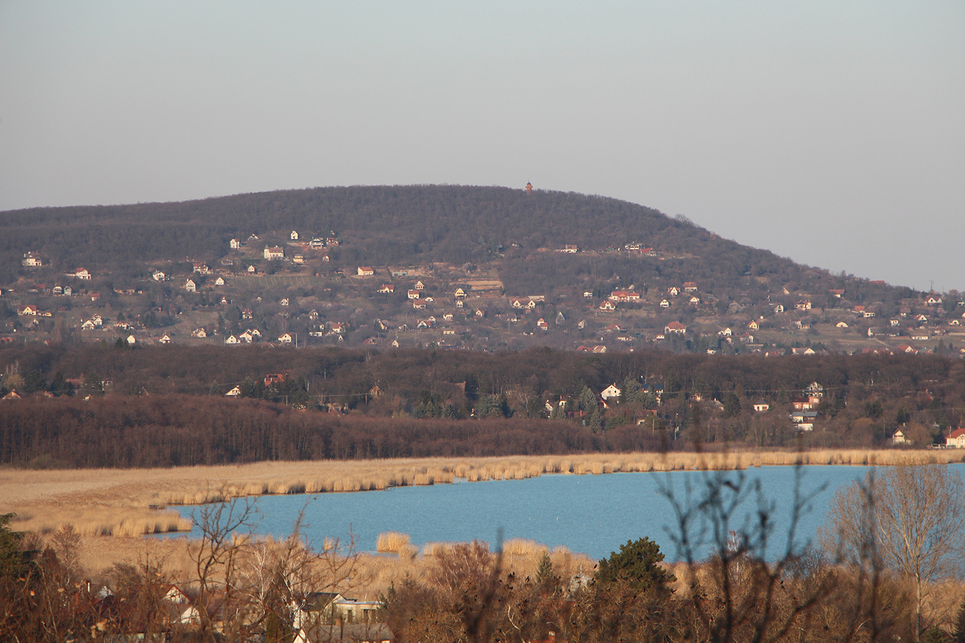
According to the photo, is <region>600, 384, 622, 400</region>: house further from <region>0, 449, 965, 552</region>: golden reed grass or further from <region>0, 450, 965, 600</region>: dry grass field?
<region>0, 449, 965, 552</region>: golden reed grass

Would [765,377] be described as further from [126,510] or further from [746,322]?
[746,322]

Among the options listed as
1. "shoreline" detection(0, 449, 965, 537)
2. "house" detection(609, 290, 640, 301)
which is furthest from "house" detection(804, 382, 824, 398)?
"house" detection(609, 290, 640, 301)

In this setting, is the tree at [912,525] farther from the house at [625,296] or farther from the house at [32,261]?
the house at [32,261]

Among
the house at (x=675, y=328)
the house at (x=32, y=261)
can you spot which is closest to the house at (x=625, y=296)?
the house at (x=675, y=328)

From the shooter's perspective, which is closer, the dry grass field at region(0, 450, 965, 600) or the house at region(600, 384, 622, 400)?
the dry grass field at region(0, 450, 965, 600)

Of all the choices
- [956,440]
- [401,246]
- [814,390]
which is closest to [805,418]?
[814,390]

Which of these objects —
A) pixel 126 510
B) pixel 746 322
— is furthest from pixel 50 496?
pixel 746 322
